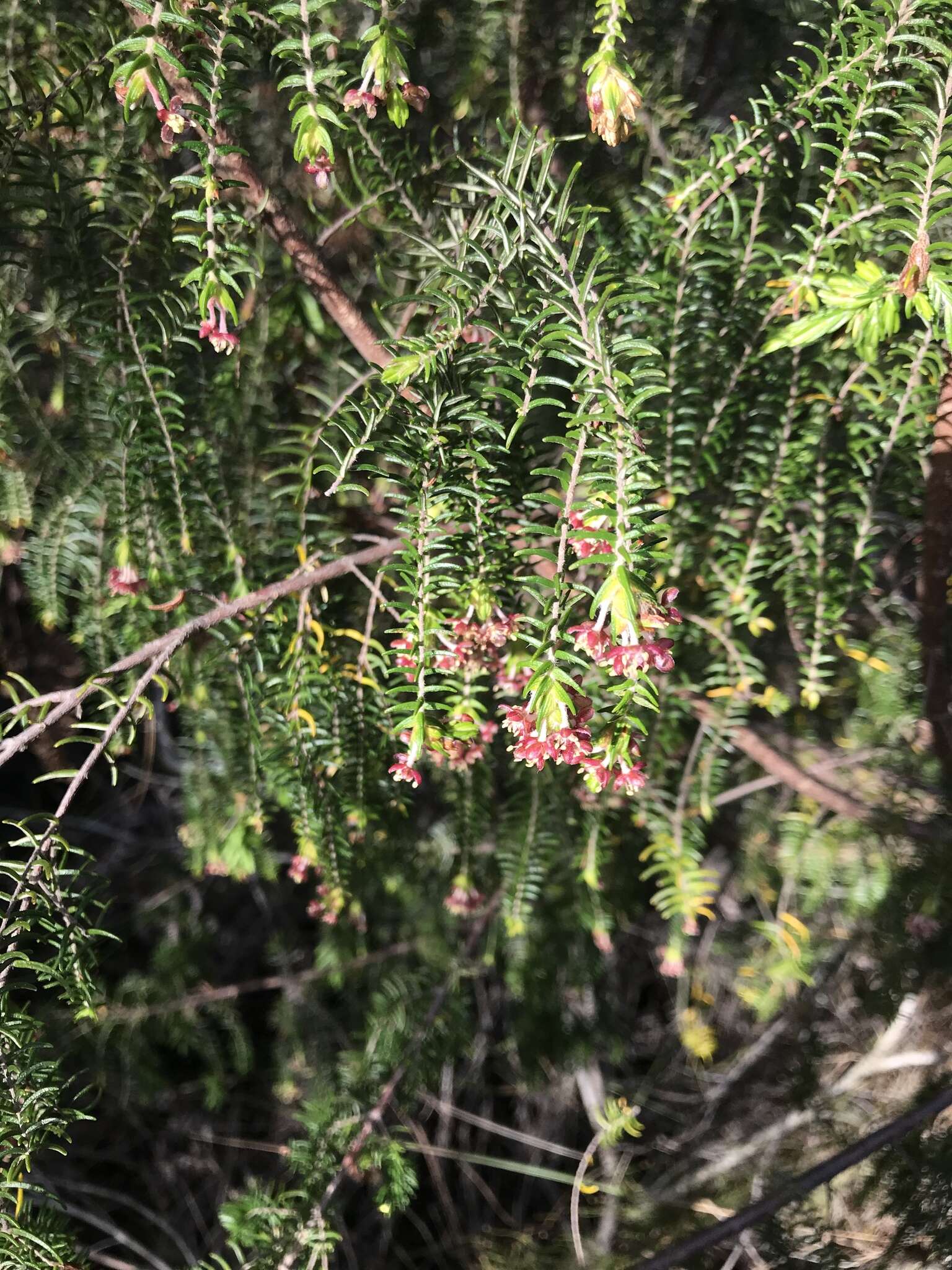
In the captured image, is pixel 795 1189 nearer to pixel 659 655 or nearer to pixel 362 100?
pixel 659 655

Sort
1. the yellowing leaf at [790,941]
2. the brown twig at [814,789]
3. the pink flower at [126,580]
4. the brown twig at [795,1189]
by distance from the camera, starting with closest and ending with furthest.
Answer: the pink flower at [126,580]
the brown twig at [795,1189]
the brown twig at [814,789]
the yellowing leaf at [790,941]

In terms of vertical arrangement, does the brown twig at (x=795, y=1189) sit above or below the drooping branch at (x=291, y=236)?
below

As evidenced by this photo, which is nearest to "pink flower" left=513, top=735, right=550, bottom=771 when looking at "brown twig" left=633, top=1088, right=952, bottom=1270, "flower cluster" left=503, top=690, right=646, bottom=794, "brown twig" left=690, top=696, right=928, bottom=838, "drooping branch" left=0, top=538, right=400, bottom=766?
"flower cluster" left=503, top=690, right=646, bottom=794

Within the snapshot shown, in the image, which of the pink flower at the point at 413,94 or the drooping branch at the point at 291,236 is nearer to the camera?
the pink flower at the point at 413,94

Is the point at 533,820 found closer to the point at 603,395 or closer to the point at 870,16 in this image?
the point at 603,395

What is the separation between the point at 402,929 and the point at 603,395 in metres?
1.09

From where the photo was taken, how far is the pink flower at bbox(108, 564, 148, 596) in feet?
2.80

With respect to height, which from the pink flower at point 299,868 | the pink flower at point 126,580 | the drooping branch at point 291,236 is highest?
the drooping branch at point 291,236

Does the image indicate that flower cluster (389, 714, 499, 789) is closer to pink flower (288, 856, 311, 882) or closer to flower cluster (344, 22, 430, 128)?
Answer: pink flower (288, 856, 311, 882)

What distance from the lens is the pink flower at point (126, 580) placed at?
0.85 meters

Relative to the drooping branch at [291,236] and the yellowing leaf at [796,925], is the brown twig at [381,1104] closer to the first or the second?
the yellowing leaf at [796,925]

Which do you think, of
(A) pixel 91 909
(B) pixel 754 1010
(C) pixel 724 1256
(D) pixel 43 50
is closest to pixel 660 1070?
(B) pixel 754 1010

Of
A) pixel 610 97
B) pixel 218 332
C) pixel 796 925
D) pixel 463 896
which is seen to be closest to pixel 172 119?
pixel 218 332

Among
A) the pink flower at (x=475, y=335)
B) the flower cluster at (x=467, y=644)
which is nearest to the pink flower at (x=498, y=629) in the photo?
the flower cluster at (x=467, y=644)
